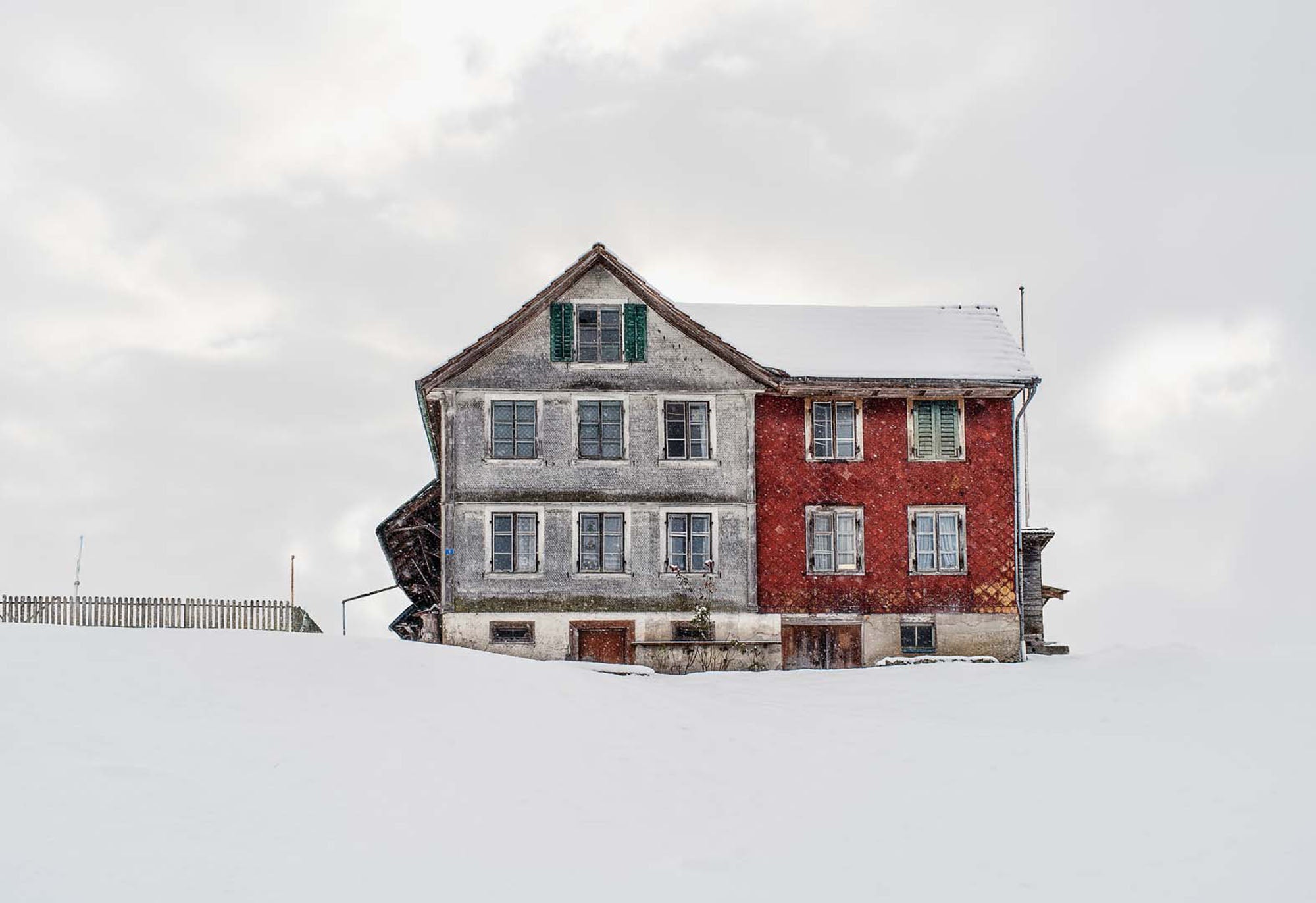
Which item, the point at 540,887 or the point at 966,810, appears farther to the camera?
the point at 966,810

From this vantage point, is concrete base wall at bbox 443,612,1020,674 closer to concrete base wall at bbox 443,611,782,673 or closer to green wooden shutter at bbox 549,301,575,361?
concrete base wall at bbox 443,611,782,673

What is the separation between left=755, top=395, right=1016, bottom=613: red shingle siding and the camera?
34.6 meters

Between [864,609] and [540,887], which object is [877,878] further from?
[864,609]

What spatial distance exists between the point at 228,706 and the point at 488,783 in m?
5.43

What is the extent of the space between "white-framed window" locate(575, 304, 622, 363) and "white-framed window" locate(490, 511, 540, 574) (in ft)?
15.0

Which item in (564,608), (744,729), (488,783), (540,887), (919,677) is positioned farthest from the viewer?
(564,608)

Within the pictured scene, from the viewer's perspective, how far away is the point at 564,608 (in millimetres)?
33531

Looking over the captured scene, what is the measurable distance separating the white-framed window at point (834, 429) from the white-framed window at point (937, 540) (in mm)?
2489

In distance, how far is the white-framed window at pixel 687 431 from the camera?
1357 inches

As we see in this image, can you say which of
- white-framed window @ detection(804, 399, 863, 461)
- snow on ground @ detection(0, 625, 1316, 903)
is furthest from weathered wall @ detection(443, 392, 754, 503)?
snow on ground @ detection(0, 625, 1316, 903)

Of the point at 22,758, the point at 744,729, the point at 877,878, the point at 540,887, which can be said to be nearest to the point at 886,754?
the point at 744,729

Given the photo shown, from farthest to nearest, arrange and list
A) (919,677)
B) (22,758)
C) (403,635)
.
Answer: (403,635) → (919,677) → (22,758)

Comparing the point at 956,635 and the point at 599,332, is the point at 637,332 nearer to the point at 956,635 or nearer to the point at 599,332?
the point at 599,332

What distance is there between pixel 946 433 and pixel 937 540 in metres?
3.00
